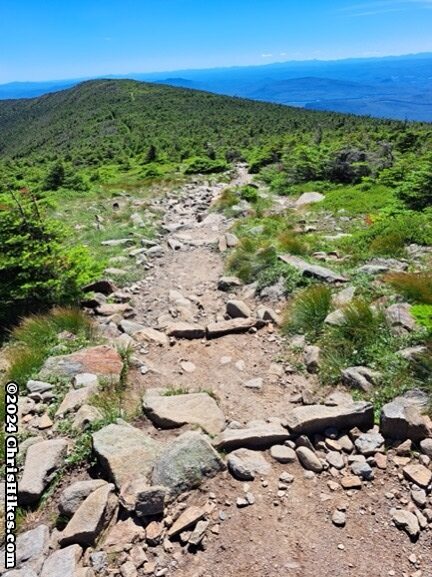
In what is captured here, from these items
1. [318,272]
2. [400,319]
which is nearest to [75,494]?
[400,319]

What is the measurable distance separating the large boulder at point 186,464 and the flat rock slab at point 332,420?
2.90 ft

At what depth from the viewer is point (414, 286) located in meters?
6.10

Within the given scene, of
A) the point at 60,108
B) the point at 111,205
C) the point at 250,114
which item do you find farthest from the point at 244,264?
the point at 60,108

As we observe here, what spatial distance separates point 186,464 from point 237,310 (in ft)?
12.3

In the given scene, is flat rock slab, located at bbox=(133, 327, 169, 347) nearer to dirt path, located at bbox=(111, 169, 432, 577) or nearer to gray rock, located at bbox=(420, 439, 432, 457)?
dirt path, located at bbox=(111, 169, 432, 577)

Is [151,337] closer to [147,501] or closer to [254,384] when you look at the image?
[254,384]

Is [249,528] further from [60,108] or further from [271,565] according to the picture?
[60,108]

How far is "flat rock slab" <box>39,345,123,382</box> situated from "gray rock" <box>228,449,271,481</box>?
200cm

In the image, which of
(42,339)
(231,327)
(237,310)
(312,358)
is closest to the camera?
(312,358)

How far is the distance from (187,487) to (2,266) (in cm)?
498

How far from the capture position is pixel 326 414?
14.1 ft

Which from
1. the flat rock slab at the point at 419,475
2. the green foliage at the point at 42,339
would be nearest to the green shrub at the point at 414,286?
the flat rock slab at the point at 419,475

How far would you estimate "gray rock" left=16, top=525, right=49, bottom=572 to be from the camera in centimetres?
330

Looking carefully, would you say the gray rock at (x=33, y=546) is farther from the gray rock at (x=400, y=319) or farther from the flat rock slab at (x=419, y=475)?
the gray rock at (x=400, y=319)
